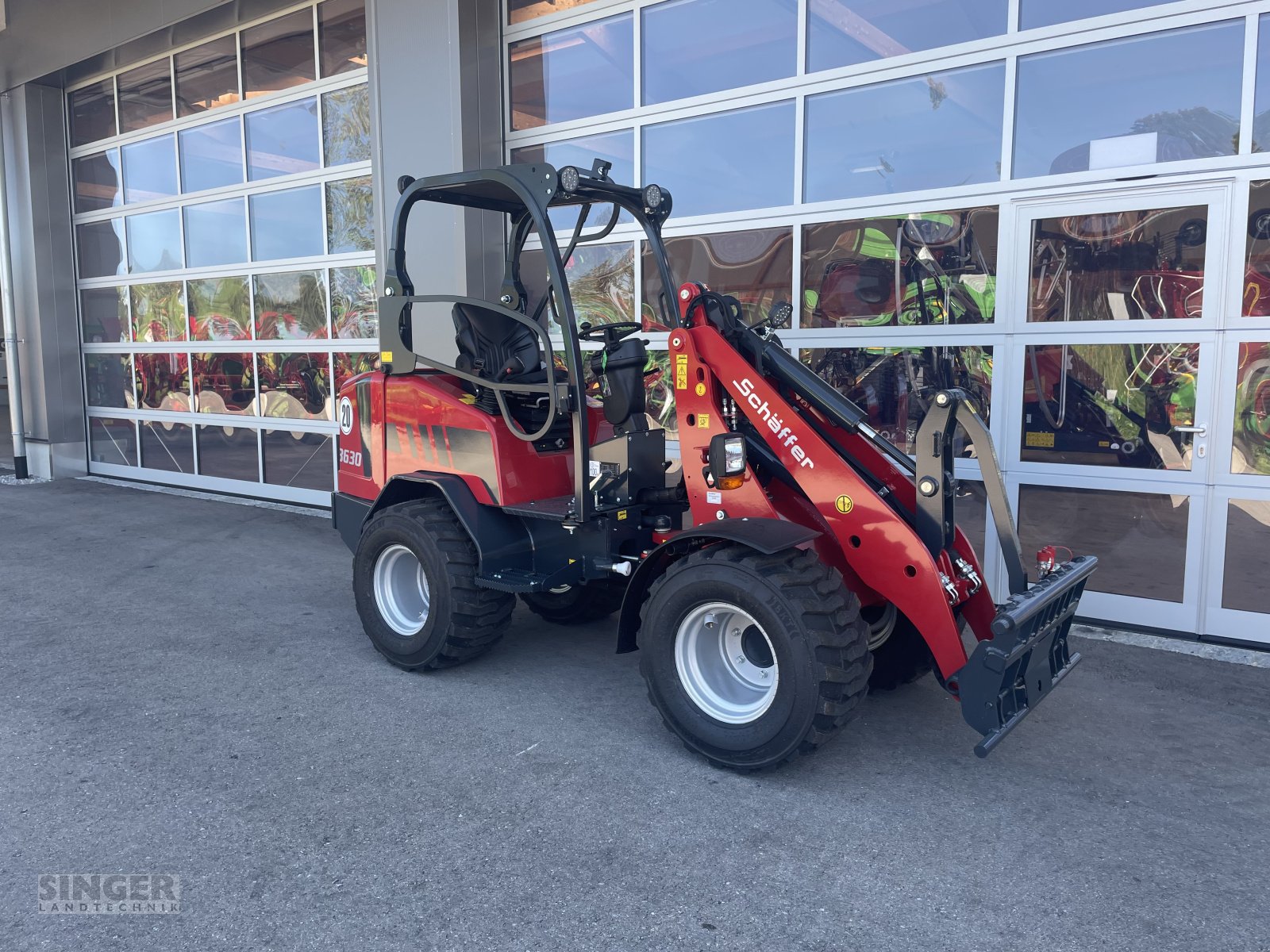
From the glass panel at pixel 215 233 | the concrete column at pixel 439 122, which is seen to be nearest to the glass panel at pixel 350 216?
the concrete column at pixel 439 122

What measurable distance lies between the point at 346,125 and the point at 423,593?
612cm

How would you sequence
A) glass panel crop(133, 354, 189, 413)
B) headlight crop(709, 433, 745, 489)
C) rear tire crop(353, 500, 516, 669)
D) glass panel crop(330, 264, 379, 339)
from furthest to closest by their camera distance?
glass panel crop(133, 354, 189, 413)
glass panel crop(330, 264, 379, 339)
rear tire crop(353, 500, 516, 669)
headlight crop(709, 433, 745, 489)

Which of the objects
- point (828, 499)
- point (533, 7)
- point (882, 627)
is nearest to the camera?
point (828, 499)

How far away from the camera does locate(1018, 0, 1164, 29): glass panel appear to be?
528cm

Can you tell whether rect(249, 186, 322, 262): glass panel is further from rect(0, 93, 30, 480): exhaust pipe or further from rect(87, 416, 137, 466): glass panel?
rect(0, 93, 30, 480): exhaust pipe

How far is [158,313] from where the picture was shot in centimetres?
1142

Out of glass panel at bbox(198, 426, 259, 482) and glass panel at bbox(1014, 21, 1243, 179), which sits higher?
glass panel at bbox(1014, 21, 1243, 179)

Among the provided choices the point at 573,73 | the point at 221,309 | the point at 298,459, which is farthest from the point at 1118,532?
the point at 221,309

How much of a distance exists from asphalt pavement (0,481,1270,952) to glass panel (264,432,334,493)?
14.5ft

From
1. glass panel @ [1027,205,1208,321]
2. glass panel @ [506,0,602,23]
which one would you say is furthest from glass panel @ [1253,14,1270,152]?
glass panel @ [506,0,602,23]

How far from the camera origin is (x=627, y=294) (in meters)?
7.55

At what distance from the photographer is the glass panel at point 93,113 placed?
11672 millimetres

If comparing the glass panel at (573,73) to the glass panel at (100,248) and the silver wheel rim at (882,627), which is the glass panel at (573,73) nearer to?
the silver wheel rim at (882,627)

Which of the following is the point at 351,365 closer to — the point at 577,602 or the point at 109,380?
the point at 109,380
